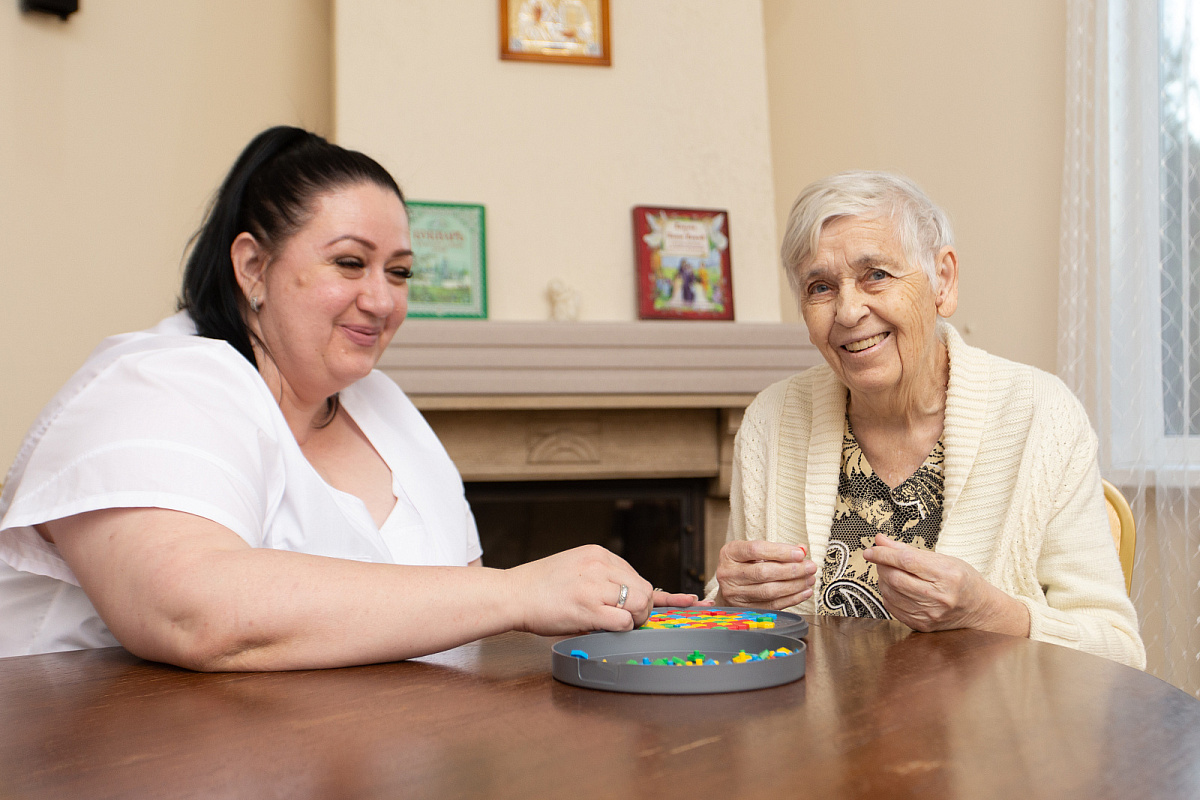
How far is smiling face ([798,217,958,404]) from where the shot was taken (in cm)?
147

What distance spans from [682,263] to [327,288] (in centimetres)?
188

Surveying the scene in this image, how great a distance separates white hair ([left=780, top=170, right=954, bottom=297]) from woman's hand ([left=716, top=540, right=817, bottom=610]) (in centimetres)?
51

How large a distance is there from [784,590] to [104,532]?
31.9 inches

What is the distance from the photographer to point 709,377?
2.89m

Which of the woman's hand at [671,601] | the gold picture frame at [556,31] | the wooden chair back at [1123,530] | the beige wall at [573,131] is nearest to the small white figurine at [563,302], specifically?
the beige wall at [573,131]

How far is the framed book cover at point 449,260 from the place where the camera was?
2.87 metres

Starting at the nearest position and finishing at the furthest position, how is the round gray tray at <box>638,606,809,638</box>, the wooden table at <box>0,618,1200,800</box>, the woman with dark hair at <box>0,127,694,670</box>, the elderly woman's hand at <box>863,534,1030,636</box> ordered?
the wooden table at <box>0,618,1200,800</box>
the woman with dark hair at <box>0,127,694,670</box>
the round gray tray at <box>638,606,809,638</box>
the elderly woman's hand at <box>863,534,1030,636</box>

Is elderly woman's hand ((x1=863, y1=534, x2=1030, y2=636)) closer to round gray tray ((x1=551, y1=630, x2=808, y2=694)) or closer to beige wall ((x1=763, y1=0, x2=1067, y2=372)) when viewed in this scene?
round gray tray ((x1=551, y1=630, x2=808, y2=694))

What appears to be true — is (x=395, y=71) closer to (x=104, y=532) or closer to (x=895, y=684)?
(x=104, y=532)

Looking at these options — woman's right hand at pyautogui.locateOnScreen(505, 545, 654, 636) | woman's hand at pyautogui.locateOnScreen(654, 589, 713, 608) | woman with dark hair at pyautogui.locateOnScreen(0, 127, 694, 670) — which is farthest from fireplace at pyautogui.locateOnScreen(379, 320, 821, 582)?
woman's right hand at pyautogui.locateOnScreen(505, 545, 654, 636)

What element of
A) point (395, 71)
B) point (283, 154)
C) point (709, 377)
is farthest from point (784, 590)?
point (395, 71)

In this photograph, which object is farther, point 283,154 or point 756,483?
point 756,483

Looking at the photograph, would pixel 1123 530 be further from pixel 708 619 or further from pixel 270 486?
pixel 270 486

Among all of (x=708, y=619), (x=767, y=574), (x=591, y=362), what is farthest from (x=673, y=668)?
(x=591, y=362)
